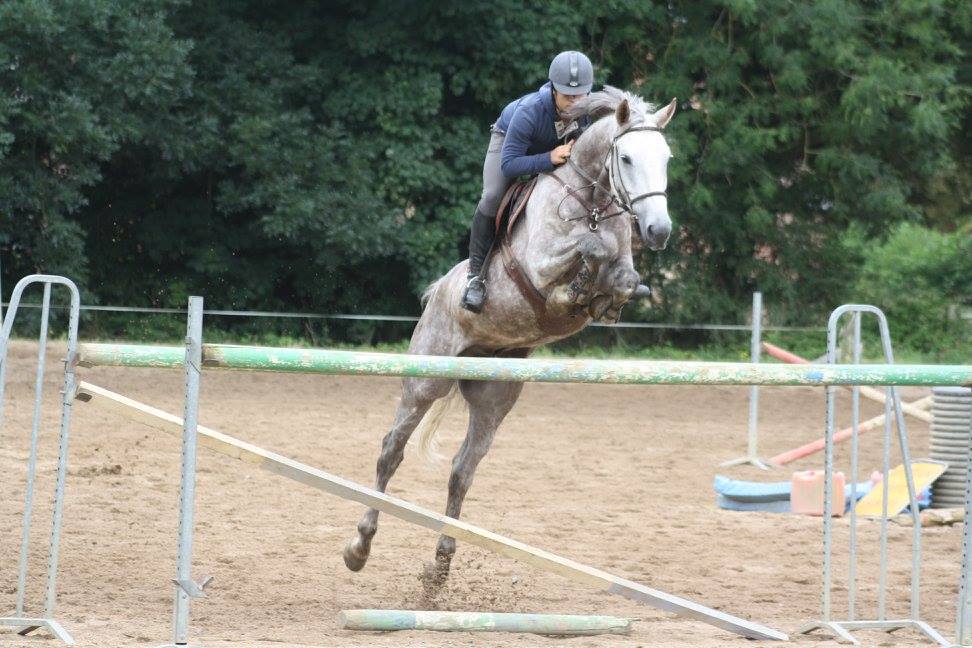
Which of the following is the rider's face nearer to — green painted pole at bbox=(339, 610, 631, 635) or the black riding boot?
the black riding boot

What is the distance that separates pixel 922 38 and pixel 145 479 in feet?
44.9

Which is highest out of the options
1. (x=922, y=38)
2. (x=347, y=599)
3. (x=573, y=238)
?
(x=922, y=38)

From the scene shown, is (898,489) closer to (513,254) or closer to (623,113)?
(513,254)

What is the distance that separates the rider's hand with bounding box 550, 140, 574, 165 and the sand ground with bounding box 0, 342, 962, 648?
2.09 m

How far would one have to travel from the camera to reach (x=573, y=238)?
5668 millimetres

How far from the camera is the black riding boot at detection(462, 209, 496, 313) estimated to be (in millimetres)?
5938

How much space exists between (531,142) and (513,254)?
0.57 metres

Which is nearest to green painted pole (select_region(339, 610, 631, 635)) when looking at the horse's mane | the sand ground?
the sand ground

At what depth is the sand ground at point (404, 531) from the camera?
5.32 meters

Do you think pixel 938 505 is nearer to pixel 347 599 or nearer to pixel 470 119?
pixel 347 599

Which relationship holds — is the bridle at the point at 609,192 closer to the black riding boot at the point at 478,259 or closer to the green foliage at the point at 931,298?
the black riding boot at the point at 478,259

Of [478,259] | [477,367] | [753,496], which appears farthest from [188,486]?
[753,496]

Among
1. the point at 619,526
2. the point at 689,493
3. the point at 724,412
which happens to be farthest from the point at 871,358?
the point at 619,526

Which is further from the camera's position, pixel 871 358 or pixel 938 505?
pixel 871 358
